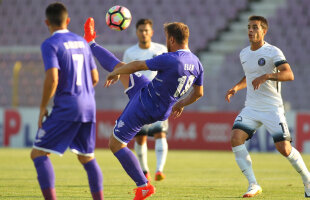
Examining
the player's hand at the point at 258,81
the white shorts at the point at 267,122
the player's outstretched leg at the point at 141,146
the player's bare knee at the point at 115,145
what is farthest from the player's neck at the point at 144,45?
the player's bare knee at the point at 115,145

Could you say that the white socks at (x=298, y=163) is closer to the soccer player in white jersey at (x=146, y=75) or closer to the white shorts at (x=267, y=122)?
the white shorts at (x=267, y=122)

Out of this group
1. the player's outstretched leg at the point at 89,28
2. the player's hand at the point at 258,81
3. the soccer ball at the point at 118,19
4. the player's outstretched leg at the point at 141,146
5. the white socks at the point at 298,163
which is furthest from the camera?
the player's outstretched leg at the point at 141,146

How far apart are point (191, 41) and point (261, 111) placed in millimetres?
14213

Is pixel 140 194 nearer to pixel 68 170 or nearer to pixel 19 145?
pixel 68 170

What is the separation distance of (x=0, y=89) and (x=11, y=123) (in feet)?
5.96

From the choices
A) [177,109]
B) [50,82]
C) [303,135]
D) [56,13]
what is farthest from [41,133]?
[303,135]

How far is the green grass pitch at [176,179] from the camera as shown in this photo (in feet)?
29.2

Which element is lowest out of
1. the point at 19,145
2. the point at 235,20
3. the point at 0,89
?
the point at 19,145

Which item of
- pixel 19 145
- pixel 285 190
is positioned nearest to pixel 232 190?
pixel 285 190

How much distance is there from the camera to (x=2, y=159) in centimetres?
1504

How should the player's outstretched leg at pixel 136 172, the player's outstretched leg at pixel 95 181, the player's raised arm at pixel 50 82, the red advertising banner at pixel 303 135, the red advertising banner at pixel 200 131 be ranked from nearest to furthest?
the player's raised arm at pixel 50 82
the player's outstretched leg at pixel 95 181
the player's outstretched leg at pixel 136 172
the red advertising banner at pixel 303 135
the red advertising banner at pixel 200 131

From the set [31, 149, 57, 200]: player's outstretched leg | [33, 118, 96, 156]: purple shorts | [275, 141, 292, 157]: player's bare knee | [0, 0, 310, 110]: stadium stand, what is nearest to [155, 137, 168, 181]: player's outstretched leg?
[275, 141, 292, 157]: player's bare knee

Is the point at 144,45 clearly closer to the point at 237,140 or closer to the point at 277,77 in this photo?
the point at 237,140

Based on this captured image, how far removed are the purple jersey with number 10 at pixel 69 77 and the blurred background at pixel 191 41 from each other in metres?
12.6
